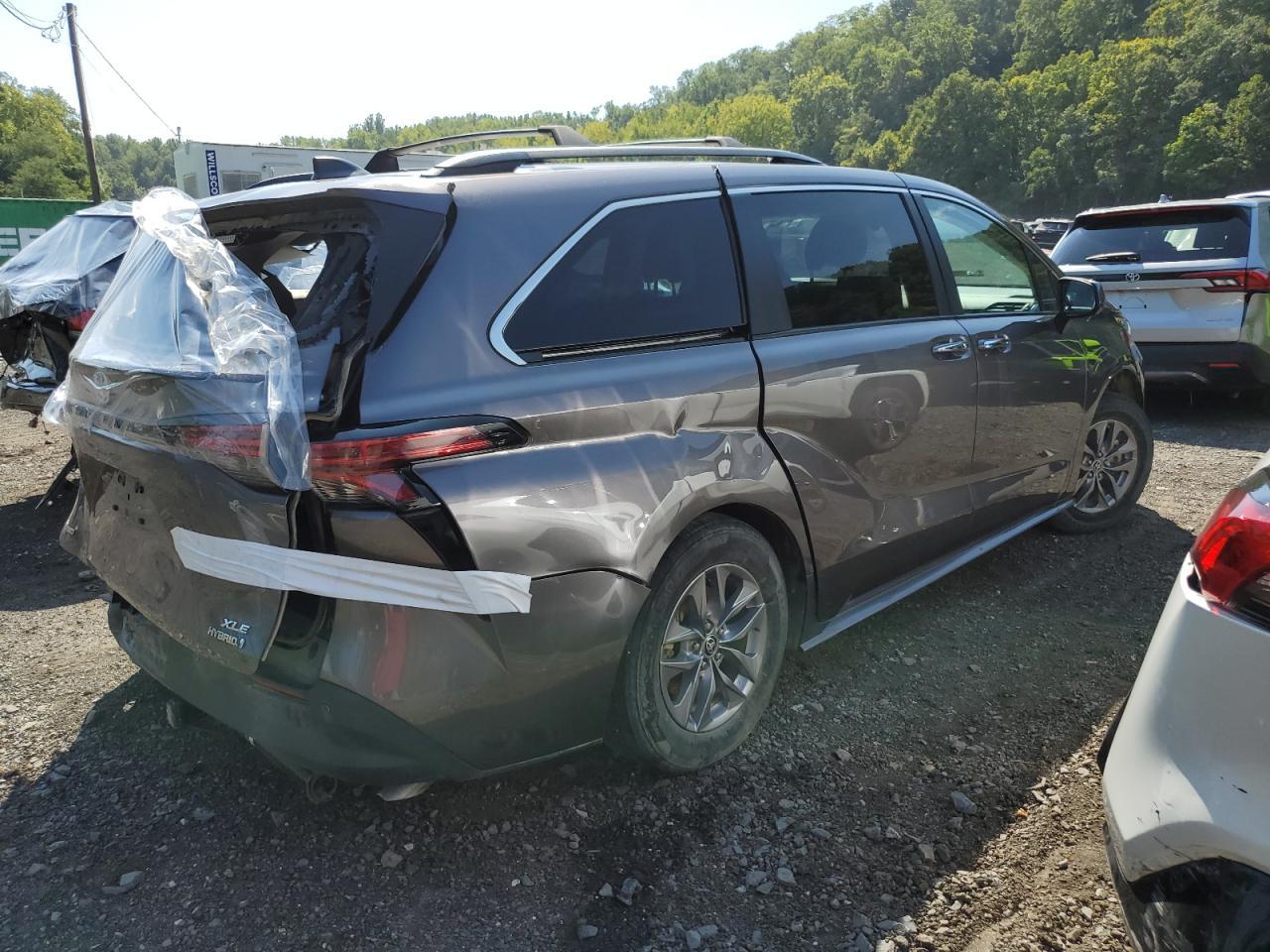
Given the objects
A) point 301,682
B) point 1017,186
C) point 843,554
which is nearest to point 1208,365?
point 843,554

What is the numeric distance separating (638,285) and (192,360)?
3.80 ft

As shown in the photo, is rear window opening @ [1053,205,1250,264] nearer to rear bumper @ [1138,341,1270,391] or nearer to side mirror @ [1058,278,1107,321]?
rear bumper @ [1138,341,1270,391]

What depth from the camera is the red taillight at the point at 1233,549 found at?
159 cm

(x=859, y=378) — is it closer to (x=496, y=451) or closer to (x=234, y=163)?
(x=496, y=451)

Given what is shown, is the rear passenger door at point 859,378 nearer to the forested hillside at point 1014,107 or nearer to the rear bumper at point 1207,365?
the rear bumper at point 1207,365

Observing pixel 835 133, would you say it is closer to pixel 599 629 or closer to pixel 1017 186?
pixel 1017 186

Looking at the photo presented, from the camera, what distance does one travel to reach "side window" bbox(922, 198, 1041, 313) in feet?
12.2

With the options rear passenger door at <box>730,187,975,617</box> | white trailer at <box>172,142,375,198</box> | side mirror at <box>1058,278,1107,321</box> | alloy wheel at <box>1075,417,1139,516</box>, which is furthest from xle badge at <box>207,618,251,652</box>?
white trailer at <box>172,142,375,198</box>

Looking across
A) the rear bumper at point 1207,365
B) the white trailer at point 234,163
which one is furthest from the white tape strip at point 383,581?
→ the white trailer at point 234,163

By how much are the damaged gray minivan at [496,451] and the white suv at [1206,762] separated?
1171mm

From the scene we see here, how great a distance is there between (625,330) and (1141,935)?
1765mm

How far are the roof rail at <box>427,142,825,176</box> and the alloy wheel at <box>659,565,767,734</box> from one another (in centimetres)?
128

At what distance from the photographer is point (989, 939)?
217 cm

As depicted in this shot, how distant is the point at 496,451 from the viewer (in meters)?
2.12
